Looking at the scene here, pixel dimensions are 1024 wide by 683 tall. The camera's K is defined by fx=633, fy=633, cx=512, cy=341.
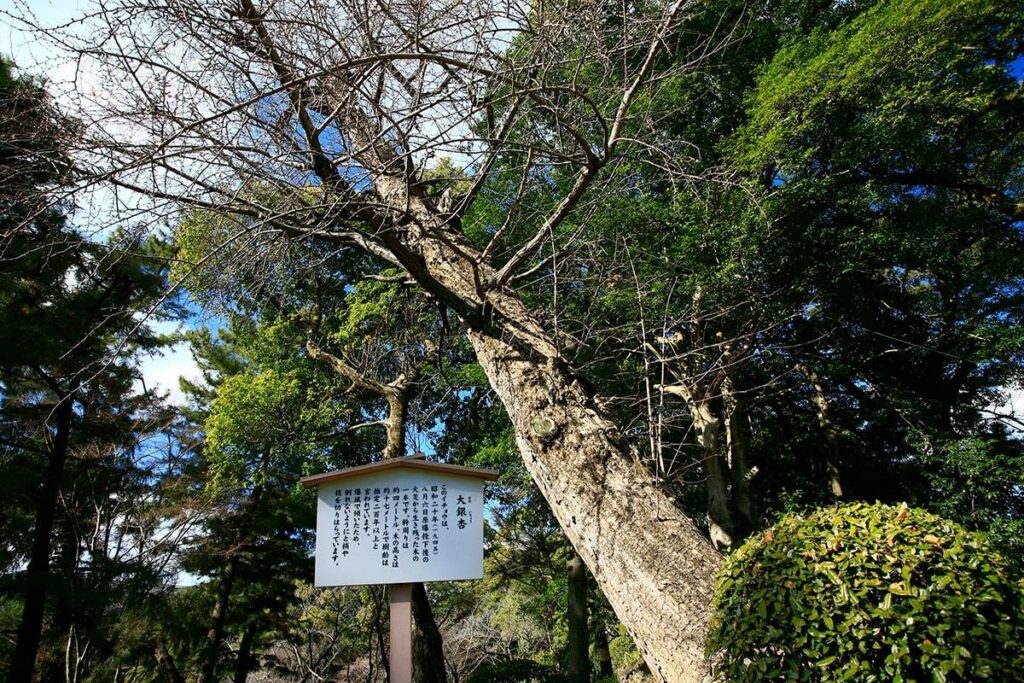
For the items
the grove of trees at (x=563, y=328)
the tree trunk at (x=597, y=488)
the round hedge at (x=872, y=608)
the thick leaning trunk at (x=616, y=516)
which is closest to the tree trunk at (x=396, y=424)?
the grove of trees at (x=563, y=328)

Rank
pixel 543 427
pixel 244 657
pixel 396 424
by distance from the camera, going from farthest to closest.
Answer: pixel 244 657 < pixel 396 424 < pixel 543 427

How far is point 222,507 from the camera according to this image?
30.1 feet

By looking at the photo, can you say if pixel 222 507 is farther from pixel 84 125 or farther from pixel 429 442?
pixel 84 125

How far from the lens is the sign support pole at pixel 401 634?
12.9ft

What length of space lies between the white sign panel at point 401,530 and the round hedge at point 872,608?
2503 millimetres

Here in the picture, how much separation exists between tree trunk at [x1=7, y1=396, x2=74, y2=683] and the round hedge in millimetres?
5777

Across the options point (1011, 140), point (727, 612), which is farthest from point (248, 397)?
point (1011, 140)

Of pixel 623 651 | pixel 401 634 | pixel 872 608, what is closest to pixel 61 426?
pixel 401 634

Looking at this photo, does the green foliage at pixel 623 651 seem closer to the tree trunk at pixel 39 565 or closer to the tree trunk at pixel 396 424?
the tree trunk at pixel 396 424

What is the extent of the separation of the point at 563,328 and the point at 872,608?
2.89 m

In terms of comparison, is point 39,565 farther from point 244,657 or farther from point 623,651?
point 623,651

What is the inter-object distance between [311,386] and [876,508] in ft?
32.1

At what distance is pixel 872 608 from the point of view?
1824mm

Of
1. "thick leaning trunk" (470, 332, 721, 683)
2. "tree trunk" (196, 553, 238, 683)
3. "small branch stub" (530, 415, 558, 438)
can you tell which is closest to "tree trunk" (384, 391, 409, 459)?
"tree trunk" (196, 553, 238, 683)
